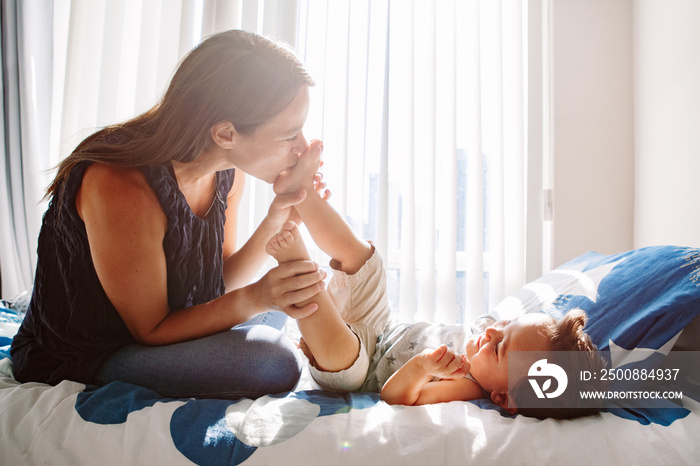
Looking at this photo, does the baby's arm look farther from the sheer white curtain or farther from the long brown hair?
the sheer white curtain

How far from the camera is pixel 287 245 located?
89cm

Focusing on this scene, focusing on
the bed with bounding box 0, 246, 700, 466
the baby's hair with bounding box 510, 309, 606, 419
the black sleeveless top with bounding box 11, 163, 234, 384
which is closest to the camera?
the bed with bounding box 0, 246, 700, 466

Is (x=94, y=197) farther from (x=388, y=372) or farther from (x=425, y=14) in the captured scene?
(x=425, y=14)

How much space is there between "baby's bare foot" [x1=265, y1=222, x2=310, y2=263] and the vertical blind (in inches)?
43.3

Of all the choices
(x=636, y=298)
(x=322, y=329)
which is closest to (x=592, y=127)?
(x=636, y=298)

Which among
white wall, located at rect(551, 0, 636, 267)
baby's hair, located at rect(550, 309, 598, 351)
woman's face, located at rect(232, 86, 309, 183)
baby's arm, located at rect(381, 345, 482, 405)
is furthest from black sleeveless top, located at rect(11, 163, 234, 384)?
white wall, located at rect(551, 0, 636, 267)

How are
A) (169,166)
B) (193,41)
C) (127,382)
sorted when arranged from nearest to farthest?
(127,382)
(169,166)
(193,41)

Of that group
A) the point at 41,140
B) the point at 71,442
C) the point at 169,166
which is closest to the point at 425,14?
Result: the point at 169,166

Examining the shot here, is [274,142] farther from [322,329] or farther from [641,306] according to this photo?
[641,306]

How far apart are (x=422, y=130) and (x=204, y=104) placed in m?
1.26

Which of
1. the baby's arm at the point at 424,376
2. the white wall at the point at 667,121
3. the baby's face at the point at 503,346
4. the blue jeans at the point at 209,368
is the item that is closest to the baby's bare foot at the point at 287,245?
the blue jeans at the point at 209,368

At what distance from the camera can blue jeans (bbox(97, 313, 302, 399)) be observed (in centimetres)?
82

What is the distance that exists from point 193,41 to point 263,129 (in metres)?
1.45

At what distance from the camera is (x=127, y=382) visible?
2.78 ft
